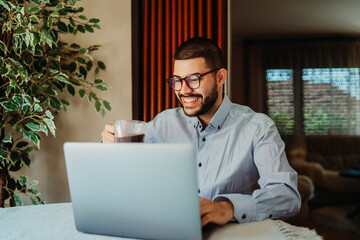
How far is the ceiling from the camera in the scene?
2064 mm

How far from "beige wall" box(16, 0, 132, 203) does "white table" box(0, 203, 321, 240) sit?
1.51 m

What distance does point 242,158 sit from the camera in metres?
1.35

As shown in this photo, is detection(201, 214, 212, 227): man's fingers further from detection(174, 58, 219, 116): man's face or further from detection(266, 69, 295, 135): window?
detection(266, 69, 295, 135): window

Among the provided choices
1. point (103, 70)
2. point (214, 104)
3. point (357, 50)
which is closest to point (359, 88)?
point (357, 50)

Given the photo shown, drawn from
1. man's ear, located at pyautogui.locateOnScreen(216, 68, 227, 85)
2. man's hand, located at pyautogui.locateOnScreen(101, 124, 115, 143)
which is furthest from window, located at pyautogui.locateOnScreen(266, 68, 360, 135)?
man's hand, located at pyautogui.locateOnScreen(101, 124, 115, 143)

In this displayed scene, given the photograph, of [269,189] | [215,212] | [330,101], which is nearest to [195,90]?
[269,189]

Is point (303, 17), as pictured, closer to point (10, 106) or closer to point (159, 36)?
point (159, 36)

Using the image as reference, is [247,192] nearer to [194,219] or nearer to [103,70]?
[194,219]

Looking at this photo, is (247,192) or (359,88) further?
(359,88)

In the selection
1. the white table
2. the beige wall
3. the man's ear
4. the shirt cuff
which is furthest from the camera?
the beige wall

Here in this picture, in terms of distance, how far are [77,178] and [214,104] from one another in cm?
94

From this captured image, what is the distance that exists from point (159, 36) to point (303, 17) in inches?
42.1

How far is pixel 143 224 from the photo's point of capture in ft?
2.29

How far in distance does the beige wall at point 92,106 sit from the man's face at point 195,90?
1.09m
